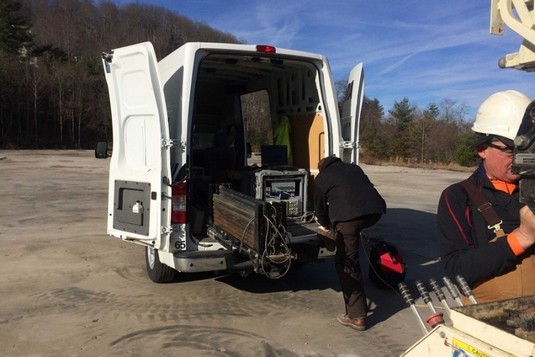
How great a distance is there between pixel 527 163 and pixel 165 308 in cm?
442

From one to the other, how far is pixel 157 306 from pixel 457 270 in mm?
3855

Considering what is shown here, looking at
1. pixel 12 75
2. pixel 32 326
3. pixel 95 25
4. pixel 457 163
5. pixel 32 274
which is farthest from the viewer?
pixel 95 25

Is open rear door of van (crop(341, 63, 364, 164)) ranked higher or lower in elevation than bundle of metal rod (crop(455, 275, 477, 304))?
higher

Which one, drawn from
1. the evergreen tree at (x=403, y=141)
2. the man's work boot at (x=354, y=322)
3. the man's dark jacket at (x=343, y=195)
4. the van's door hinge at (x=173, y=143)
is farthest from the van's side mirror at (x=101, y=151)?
the evergreen tree at (x=403, y=141)

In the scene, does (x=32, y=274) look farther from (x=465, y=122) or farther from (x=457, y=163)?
(x=465, y=122)

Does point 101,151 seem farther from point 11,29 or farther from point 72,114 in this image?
point 11,29

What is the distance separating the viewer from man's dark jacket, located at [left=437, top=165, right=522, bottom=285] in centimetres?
211

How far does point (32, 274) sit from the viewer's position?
6438 millimetres

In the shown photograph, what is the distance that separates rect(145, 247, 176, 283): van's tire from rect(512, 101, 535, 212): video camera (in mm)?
4855

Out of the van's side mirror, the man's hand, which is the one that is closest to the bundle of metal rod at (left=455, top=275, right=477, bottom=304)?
the man's hand

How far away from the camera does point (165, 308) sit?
5.26 metres

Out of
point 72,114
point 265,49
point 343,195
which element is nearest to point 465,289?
point 343,195

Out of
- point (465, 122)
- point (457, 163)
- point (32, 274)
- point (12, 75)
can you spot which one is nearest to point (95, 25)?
point (12, 75)

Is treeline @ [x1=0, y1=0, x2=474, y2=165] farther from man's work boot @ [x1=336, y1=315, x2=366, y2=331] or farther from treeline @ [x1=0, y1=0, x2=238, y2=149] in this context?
man's work boot @ [x1=336, y1=315, x2=366, y2=331]
